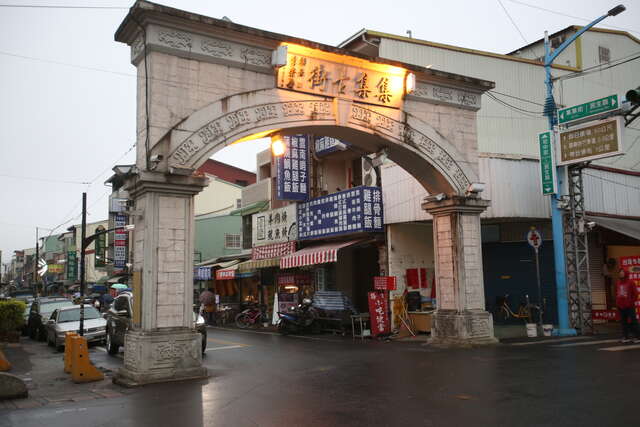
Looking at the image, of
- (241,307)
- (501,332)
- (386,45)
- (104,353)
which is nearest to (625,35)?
(386,45)

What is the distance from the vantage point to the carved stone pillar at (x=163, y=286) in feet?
33.5

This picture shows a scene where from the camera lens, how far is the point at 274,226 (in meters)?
27.3

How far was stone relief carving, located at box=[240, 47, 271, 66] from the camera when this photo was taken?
12.1 m

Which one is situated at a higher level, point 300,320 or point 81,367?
point 300,320

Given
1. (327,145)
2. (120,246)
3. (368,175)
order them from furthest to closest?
(120,246) → (327,145) → (368,175)

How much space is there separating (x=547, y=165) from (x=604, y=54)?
12471 millimetres

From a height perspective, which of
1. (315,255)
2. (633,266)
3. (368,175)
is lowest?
(633,266)

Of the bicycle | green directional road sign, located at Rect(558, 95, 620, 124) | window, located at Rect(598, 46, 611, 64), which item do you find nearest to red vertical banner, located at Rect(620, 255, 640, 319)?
the bicycle

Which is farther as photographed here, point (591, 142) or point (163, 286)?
point (591, 142)

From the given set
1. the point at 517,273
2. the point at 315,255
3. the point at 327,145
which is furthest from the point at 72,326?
the point at 517,273

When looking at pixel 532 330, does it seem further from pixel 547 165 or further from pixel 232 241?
pixel 232 241

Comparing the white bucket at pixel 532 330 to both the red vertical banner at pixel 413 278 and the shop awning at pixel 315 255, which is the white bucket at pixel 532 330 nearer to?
the red vertical banner at pixel 413 278

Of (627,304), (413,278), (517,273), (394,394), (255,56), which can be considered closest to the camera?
(394,394)

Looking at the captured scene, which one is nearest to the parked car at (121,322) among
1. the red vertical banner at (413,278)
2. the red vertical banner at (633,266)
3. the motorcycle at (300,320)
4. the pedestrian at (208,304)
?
the motorcycle at (300,320)
